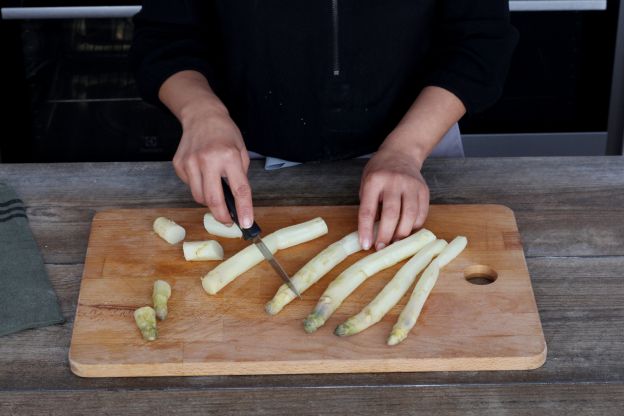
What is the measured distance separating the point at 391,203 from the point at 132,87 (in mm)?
1698

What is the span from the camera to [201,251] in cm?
163

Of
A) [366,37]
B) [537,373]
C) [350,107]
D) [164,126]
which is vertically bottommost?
[164,126]

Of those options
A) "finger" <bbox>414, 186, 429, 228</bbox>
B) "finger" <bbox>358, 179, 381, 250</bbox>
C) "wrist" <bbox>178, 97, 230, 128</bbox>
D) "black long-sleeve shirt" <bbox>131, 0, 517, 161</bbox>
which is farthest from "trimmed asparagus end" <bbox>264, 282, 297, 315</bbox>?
"black long-sleeve shirt" <bbox>131, 0, 517, 161</bbox>

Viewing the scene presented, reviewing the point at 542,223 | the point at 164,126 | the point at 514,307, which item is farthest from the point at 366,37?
the point at 164,126

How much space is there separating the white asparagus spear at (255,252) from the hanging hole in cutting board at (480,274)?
31 cm

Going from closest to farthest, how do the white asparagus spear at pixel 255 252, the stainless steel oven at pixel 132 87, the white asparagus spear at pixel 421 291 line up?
the white asparagus spear at pixel 421 291 → the white asparagus spear at pixel 255 252 → the stainless steel oven at pixel 132 87

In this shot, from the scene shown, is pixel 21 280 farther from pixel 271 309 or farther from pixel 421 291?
pixel 421 291

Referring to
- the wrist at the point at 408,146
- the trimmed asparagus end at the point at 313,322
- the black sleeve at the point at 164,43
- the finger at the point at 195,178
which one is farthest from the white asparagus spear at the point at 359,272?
the black sleeve at the point at 164,43

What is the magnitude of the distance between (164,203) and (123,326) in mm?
476

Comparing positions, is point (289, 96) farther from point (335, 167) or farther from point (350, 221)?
point (350, 221)

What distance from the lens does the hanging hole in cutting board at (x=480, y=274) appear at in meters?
1.60

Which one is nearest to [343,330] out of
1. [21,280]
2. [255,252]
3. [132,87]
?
[255,252]

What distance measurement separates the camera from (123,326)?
146 cm

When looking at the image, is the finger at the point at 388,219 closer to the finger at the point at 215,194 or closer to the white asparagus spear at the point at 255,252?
the white asparagus spear at the point at 255,252
